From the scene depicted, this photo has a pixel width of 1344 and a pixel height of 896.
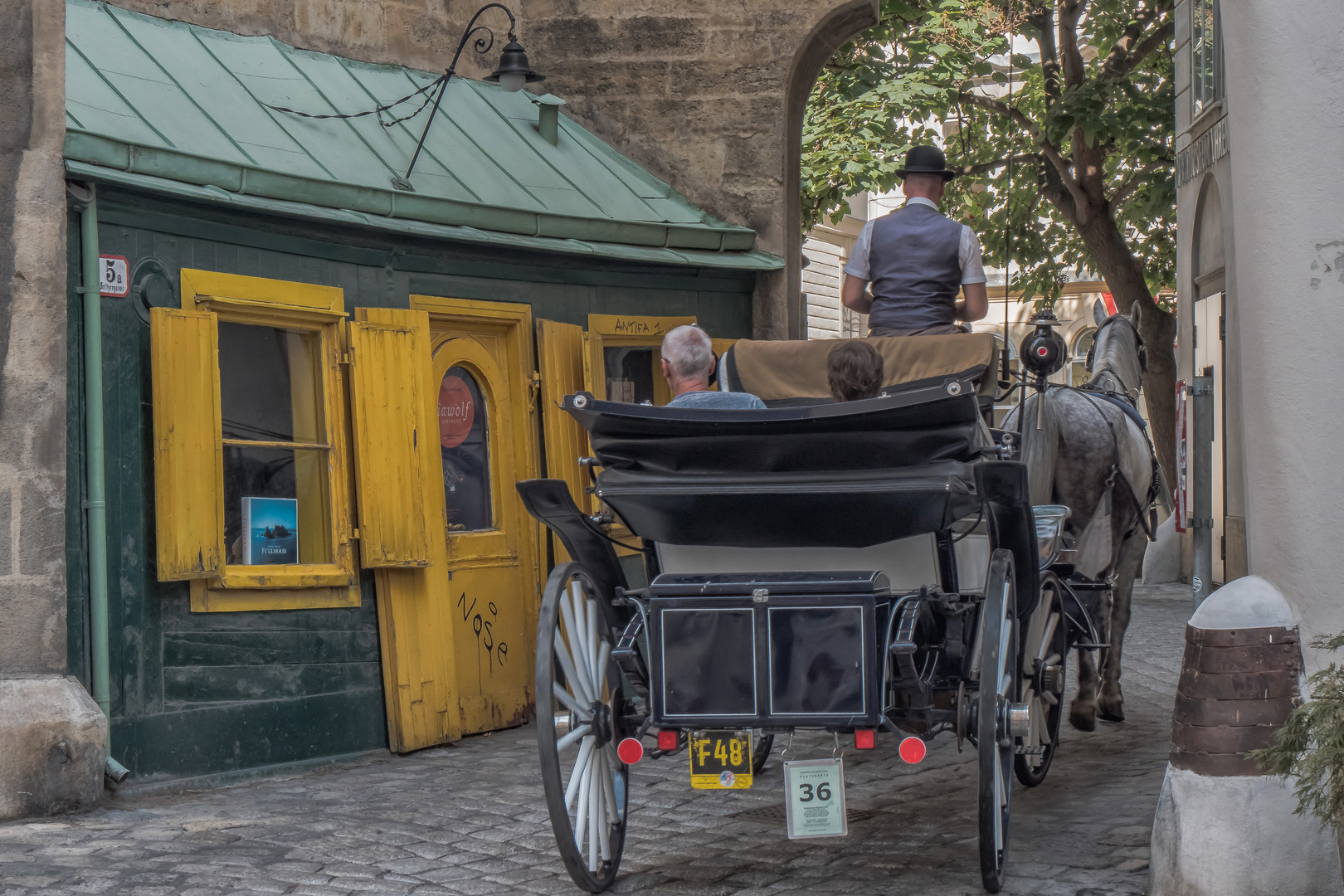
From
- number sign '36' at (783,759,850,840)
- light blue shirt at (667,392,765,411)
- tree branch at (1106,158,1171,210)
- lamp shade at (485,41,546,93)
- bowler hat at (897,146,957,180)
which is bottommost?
number sign '36' at (783,759,850,840)

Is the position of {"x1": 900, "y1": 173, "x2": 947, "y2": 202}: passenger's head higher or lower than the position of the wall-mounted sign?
higher

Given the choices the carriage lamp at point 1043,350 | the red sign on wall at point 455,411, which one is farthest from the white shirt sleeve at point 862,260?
the red sign on wall at point 455,411

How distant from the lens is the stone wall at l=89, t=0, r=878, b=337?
10766mm

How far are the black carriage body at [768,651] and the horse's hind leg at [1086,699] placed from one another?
12.3 ft

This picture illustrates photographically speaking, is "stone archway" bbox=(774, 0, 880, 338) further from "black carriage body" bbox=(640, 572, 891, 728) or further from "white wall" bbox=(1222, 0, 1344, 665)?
"black carriage body" bbox=(640, 572, 891, 728)

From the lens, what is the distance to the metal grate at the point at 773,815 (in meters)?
6.32

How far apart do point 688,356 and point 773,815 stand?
2093 millimetres

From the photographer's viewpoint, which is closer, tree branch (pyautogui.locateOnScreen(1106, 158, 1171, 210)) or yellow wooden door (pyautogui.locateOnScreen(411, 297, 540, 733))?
yellow wooden door (pyautogui.locateOnScreen(411, 297, 540, 733))

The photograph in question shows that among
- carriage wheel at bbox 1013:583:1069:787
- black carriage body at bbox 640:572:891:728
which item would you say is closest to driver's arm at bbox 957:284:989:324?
carriage wheel at bbox 1013:583:1069:787

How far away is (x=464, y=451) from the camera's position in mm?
9070

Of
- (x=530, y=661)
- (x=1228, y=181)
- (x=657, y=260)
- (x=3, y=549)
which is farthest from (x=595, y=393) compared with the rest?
(x=1228, y=181)

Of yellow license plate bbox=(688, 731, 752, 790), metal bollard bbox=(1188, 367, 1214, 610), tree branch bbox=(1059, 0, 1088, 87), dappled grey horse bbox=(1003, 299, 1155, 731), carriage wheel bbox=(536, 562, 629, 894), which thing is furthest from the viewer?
tree branch bbox=(1059, 0, 1088, 87)

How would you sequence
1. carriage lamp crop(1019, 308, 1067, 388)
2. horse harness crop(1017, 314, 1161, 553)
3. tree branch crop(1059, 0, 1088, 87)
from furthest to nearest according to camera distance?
tree branch crop(1059, 0, 1088, 87)
horse harness crop(1017, 314, 1161, 553)
carriage lamp crop(1019, 308, 1067, 388)

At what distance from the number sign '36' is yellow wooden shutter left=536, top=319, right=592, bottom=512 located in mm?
4706
